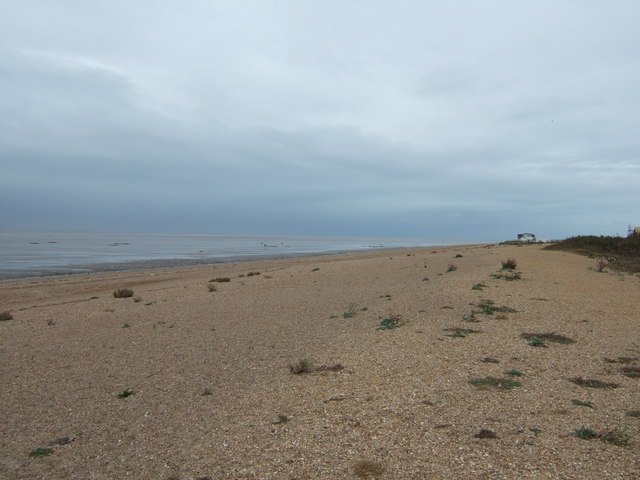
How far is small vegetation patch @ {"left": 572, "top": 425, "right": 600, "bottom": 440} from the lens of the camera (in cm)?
428

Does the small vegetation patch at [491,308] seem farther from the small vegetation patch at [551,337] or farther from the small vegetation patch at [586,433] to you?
the small vegetation patch at [586,433]

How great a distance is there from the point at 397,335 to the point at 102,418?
16.8ft

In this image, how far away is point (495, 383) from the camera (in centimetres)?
579

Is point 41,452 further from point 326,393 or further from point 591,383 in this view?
point 591,383

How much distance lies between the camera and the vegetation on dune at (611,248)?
23.4 m

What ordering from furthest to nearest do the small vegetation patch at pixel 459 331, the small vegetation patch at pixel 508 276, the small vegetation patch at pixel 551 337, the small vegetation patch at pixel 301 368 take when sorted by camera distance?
the small vegetation patch at pixel 508 276, the small vegetation patch at pixel 459 331, the small vegetation patch at pixel 551 337, the small vegetation patch at pixel 301 368

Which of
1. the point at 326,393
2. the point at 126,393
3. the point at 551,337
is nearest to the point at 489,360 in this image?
the point at 551,337

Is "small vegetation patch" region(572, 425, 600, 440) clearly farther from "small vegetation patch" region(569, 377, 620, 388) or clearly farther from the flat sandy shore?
"small vegetation patch" region(569, 377, 620, 388)

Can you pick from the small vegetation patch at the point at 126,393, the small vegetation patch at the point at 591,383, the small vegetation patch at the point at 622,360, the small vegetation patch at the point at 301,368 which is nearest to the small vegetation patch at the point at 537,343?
the small vegetation patch at the point at 622,360

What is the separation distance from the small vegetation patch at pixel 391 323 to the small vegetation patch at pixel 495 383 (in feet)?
10.9

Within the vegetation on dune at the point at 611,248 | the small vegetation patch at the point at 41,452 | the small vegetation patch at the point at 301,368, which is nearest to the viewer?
the small vegetation patch at the point at 41,452

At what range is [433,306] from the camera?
37.8 ft

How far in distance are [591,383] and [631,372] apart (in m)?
0.91

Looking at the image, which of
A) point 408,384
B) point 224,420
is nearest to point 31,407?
point 224,420
